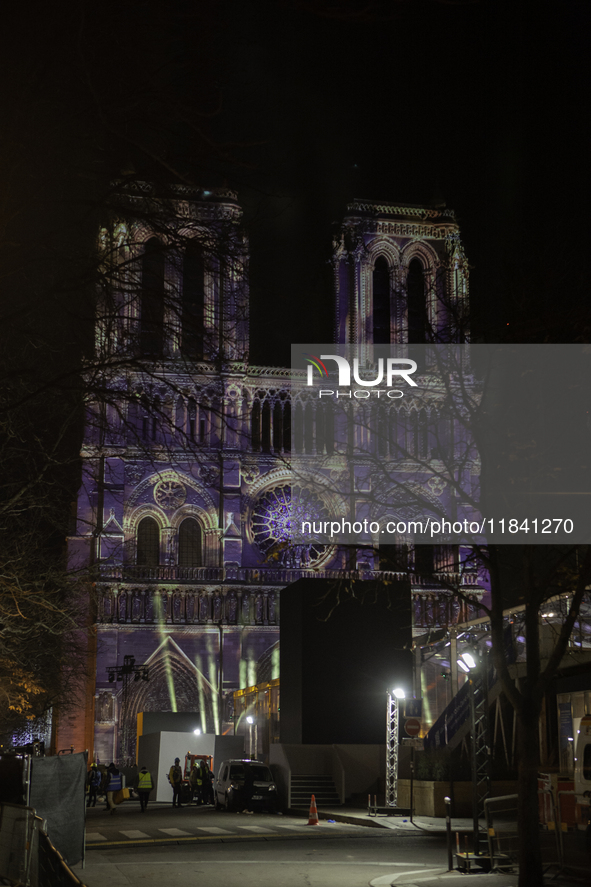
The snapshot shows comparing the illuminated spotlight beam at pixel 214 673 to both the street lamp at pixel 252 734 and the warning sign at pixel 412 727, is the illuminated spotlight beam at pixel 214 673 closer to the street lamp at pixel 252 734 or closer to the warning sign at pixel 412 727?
the street lamp at pixel 252 734

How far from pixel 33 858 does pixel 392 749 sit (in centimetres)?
1492

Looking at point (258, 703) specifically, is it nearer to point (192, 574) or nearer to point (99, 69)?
point (192, 574)

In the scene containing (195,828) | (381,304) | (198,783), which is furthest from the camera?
(381,304)

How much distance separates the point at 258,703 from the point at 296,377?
18.6 metres

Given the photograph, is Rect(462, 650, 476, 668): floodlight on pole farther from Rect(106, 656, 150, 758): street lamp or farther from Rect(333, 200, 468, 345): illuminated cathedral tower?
Rect(333, 200, 468, 345): illuminated cathedral tower

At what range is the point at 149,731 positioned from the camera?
36.5 metres

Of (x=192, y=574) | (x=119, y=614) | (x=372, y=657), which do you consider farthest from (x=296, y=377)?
(x=372, y=657)

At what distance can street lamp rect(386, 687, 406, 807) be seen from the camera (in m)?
22.8

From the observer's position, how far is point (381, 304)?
52625mm

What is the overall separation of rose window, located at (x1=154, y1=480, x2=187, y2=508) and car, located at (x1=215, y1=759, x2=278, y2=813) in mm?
24693

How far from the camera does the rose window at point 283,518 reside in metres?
49.1

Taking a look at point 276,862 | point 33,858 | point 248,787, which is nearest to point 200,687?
point 248,787

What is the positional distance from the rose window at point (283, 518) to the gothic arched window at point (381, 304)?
915 centimetres

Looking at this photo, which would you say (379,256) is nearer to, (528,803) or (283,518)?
(283,518)
